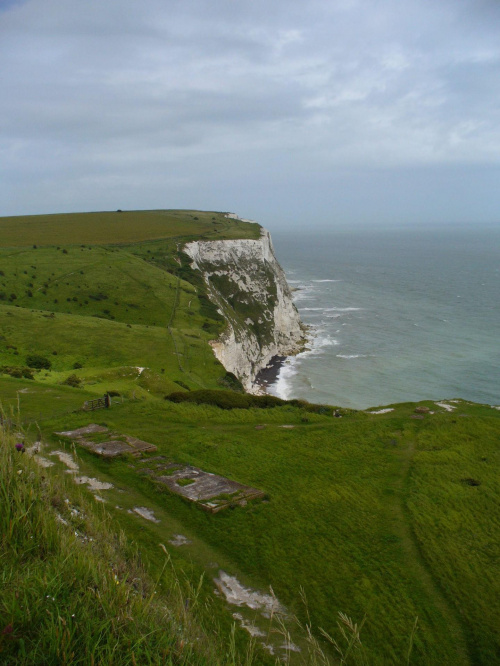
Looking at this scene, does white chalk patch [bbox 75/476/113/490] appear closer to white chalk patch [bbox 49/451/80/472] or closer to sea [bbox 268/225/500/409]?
white chalk patch [bbox 49/451/80/472]

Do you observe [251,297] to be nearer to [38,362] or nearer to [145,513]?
[38,362]

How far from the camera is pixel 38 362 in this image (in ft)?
155

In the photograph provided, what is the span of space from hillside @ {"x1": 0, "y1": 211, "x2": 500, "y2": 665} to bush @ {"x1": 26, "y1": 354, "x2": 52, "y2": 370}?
18.4 ft

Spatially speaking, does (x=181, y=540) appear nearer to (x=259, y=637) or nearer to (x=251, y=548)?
(x=251, y=548)

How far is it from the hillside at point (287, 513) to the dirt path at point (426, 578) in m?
0.05

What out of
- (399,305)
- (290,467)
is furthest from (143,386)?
(399,305)

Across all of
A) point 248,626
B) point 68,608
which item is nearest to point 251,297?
point 248,626

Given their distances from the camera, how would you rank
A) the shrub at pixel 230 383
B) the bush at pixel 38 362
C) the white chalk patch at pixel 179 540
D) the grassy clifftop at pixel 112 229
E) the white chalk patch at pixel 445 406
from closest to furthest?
the white chalk patch at pixel 179 540
the white chalk patch at pixel 445 406
the bush at pixel 38 362
the shrub at pixel 230 383
the grassy clifftop at pixel 112 229

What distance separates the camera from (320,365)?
87875 millimetres

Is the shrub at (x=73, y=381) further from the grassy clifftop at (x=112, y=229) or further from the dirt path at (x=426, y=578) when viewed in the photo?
the grassy clifftop at (x=112, y=229)

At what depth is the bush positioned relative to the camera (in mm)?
46619

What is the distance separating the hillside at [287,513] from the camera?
11.3 m

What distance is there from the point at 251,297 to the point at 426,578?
94968 mm

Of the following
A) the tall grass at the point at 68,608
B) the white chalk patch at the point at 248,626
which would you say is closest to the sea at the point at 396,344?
the white chalk patch at the point at 248,626
